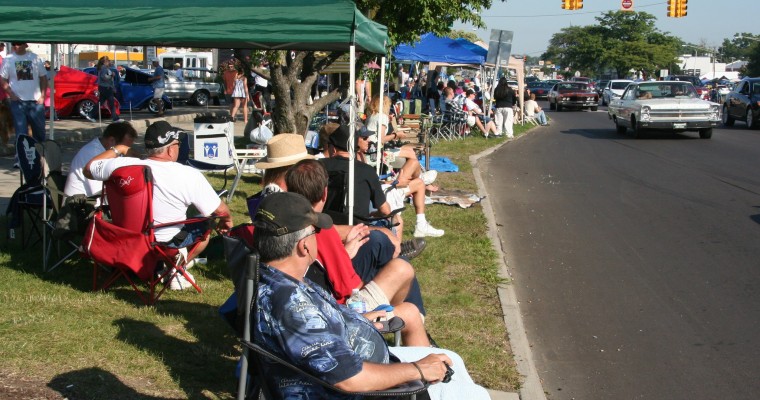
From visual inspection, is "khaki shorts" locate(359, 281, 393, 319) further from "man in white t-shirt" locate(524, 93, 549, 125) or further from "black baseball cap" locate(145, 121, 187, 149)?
"man in white t-shirt" locate(524, 93, 549, 125)

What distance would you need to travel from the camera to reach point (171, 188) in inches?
248

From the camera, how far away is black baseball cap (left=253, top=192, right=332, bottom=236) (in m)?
3.56

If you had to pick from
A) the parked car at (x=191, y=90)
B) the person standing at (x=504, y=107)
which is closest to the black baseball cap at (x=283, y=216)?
the person standing at (x=504, y=107)

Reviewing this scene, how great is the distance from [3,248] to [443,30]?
350 inches

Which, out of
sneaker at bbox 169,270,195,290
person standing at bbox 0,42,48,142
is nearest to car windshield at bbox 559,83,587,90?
person standing at bbox 0,42,48,142

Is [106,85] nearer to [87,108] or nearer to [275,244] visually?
[87,108]

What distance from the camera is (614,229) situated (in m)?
10.8

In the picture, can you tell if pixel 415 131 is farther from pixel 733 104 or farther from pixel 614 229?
pixel 733 104

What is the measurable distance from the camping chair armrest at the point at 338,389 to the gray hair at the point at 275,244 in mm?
374

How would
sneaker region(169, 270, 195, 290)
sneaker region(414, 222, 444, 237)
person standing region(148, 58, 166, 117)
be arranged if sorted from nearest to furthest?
sneaker region(169, 270, 195, 290)
sneaker region(414, 222, 444, 237)
person standing region(148, 58, 166, 117)

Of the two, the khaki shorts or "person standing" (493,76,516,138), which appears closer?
the khaki shorts

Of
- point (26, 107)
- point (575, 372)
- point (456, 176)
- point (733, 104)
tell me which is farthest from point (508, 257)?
point (733, 104)

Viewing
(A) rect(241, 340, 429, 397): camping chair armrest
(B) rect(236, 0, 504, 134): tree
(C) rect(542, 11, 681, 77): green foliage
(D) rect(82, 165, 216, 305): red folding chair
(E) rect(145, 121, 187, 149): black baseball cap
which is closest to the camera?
(A) rect(241, 340, 429, 397): camping chair armrest

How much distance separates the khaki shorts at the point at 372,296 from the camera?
509cm
